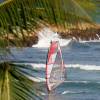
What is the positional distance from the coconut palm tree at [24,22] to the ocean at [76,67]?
375 inches

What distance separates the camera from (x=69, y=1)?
443 cm

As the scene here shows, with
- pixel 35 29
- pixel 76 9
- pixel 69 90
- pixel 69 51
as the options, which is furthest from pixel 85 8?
pixel 69 51

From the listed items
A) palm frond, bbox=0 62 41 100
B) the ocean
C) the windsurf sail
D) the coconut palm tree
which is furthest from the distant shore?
the ocean

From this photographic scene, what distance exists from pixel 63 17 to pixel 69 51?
32.7 metres

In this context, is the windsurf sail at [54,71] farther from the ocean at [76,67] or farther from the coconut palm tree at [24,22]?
the ocean at [76,67]

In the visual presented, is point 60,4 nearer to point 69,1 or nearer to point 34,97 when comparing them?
point 69,1

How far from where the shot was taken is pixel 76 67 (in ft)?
104

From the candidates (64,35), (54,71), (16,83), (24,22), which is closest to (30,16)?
(24,22)

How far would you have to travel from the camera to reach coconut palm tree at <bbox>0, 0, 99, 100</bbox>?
4422mm

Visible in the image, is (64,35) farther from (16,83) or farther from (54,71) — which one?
(54,71)

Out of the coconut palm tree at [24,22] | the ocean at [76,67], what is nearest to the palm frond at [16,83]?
the coconut palm tree at [24,22]

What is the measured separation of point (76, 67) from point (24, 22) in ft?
89.6

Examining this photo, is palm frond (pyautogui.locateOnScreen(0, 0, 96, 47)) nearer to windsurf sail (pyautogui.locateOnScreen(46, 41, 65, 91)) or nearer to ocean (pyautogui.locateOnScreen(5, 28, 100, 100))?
windsurf sail (pyautogui.locateOnScreen(46, 41, 65, 91))

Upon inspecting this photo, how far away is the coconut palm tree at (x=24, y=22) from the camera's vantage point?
14.5 ft
